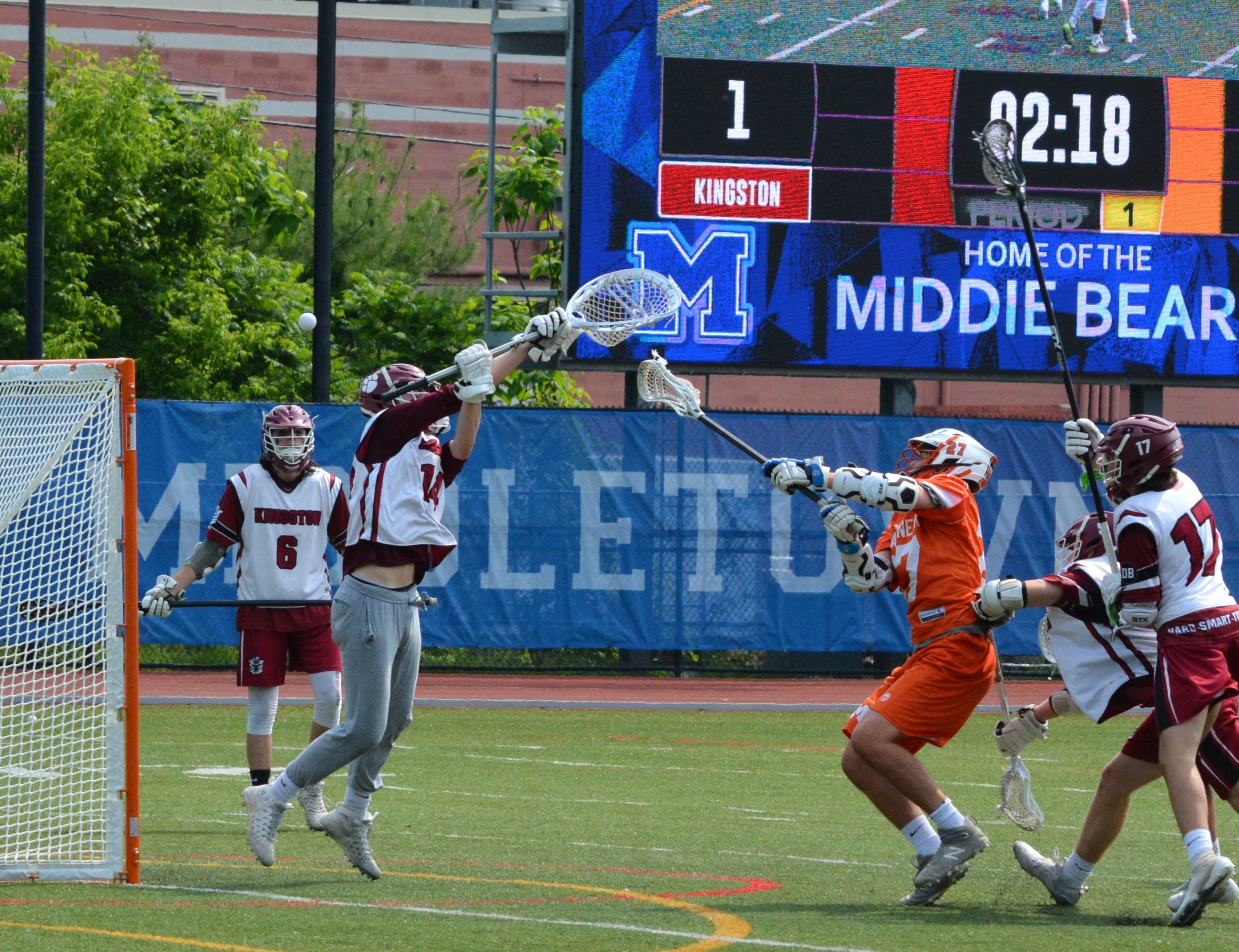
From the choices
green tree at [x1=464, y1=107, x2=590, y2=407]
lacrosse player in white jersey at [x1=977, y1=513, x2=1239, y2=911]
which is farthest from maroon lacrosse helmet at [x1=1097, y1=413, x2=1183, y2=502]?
green tree at [x1=464, y1=107, x2=590, y2=407]

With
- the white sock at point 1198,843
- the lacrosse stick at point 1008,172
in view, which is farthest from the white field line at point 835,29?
the white sock at point 1198,843

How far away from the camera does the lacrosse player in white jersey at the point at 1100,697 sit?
6.39 m

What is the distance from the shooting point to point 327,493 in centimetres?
884

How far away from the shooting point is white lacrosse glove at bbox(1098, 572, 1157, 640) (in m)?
6.26

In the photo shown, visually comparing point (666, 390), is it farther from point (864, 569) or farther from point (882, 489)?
point (882, 489)

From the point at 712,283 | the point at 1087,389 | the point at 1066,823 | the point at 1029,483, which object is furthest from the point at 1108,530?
the point at 1087,389

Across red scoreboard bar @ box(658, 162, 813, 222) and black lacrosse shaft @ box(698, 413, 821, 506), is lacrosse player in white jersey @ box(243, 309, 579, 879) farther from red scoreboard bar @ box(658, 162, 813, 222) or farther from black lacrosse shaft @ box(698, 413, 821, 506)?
red scoreboard bar @ box(658, 162, 813, 222)

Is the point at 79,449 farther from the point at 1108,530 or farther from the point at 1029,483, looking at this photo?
the point at 1029,483

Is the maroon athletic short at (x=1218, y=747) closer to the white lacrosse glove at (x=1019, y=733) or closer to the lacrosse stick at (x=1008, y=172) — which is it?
the white lacrosse glove at (x=1019, y=733)

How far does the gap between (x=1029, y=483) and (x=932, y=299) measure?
Result: 2056mm

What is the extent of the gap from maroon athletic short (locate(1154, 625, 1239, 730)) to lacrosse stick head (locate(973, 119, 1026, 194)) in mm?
2317

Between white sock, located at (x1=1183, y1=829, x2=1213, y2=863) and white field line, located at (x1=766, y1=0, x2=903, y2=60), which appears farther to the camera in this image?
white field line, located at (x1=766, y1=0, x2=903, y2=60)

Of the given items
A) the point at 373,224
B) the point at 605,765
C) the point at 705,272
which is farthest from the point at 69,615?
the point at 373,224

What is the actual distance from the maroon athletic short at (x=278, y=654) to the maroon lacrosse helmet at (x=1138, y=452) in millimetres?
3858
